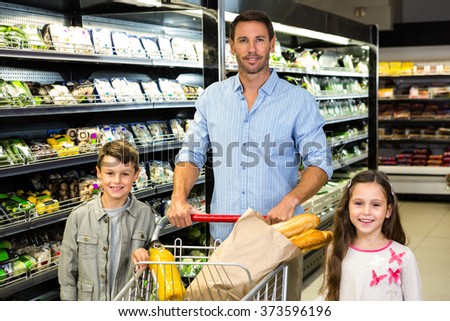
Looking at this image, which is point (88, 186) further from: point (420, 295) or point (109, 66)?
point (420, 295)

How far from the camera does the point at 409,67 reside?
10.1m

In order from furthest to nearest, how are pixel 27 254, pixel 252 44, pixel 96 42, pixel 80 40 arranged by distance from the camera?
1. pixel 96 42
2. pixel 80 40
3. pixel 27 254
4. pixel 252 44

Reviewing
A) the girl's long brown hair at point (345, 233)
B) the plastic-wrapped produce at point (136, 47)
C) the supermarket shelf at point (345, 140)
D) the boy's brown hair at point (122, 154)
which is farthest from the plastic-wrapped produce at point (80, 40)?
the supermarket shelf at point (345, 140)

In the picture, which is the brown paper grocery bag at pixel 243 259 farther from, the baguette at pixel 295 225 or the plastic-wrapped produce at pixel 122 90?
the plastic-wrapped produce at pixel 122 90

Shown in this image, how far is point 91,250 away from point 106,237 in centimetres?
8

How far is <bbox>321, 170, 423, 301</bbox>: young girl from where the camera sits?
2.40 metres

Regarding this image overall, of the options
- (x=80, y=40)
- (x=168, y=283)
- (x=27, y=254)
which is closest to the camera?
(x=168, y=283)

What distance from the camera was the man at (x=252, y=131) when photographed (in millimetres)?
2756

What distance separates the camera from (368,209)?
8.21 ft

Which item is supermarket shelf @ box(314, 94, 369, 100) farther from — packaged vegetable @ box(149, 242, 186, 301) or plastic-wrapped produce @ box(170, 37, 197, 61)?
packaged vegetable @ box(149, 242, 186, 301)

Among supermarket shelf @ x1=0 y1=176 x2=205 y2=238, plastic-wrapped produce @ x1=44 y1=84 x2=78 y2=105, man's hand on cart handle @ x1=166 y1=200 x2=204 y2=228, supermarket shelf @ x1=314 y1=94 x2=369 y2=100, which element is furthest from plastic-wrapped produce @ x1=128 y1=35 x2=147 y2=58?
supermarket shelf @ x1=314 y1=94 x2=369 y2=100

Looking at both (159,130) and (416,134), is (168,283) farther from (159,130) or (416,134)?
(416,134)

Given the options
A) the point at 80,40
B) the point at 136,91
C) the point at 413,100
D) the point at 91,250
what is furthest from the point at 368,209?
the point at 413,100
